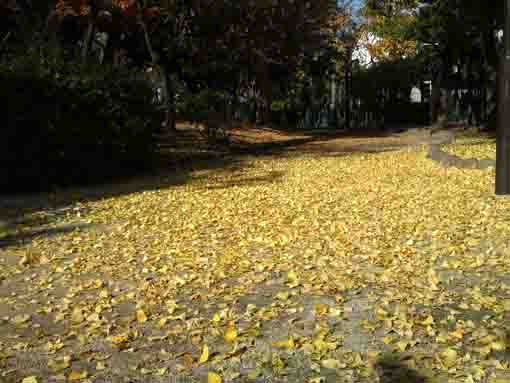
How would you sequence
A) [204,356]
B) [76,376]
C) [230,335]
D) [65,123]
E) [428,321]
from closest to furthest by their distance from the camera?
[76,376] < [204,356] < [230,335] < [428,321] < [65,123]

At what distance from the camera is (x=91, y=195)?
11.4 m

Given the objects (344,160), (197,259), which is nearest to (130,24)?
(344,160)

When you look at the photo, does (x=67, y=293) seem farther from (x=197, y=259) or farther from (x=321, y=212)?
(x=321, y=212)

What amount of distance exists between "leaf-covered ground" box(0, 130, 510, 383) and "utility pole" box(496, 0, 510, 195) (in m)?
0.28

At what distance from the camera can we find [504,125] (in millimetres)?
9156

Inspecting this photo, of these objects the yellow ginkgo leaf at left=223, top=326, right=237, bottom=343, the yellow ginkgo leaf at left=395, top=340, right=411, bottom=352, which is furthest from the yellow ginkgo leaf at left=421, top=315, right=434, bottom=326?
the yellow ginkgo leaf at left=223, top=326, right=237, bottom=343

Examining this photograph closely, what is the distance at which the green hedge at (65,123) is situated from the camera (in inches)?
453

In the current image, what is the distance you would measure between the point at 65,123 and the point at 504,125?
23.5 feet

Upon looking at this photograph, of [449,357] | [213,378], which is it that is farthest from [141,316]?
[449,357]

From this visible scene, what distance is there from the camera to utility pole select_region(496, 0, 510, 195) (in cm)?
901

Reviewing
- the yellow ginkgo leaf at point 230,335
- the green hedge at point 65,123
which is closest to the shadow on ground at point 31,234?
the green hedge at point 65,123

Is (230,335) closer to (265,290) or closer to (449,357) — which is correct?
(265,290)

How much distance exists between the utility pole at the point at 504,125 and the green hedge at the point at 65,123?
6.85m

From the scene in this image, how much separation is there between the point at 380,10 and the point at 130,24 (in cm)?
1030
